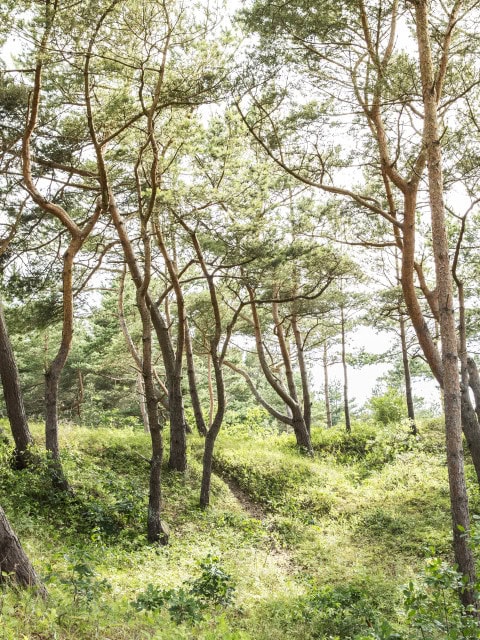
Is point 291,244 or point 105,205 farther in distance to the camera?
point 291,244

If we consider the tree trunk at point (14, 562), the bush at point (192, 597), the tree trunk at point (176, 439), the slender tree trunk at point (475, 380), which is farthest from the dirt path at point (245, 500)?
the tree trunk at point (14, 562)

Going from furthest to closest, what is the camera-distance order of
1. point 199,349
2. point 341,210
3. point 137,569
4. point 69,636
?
point 199,349, point 341,210, point 137,569, point 69,636

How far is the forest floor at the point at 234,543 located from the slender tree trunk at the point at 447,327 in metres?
0.69

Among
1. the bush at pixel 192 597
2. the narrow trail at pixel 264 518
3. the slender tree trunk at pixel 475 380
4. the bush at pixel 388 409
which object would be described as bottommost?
the narrow trail at pixel 264 518

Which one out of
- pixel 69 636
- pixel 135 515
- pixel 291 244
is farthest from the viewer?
pixel 291 244

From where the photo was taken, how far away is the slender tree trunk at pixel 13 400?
902 cm

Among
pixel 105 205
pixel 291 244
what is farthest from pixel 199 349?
pixel 105 205

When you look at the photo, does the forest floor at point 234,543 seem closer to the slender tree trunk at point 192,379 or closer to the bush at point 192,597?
the bush at point 192,597

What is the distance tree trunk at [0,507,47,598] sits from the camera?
4.39m

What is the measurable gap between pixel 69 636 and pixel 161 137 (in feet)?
26.6

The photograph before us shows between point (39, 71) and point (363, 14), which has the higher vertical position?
point (363, 14)

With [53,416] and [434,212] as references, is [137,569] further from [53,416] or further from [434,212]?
[434,212]

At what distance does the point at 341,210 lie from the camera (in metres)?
10.3

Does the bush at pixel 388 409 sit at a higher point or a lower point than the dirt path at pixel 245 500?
higher
